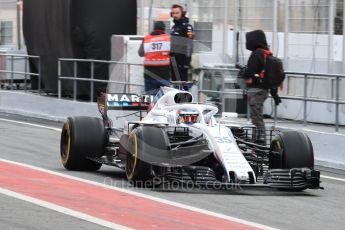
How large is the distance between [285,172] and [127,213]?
2455 millimetres

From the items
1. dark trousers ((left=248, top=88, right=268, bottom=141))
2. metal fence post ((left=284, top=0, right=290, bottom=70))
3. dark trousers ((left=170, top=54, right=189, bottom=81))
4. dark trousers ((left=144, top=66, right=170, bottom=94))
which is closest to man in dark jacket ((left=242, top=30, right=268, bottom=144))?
dark trousers ((left=248, top=88, right=268, bottom=141))

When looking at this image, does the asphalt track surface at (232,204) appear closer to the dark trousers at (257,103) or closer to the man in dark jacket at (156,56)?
the dark trousers at (257,103)

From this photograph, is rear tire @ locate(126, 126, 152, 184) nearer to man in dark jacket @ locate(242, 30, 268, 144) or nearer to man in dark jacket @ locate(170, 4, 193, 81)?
man in dark jacket @ locate(242, 30, 268, 144)

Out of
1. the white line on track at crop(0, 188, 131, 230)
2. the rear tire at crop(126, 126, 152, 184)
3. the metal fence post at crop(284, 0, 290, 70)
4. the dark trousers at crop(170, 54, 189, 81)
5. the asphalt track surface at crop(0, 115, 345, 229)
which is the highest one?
the metal fence post at crop(284, 0, 290, 70)

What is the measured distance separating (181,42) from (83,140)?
21.4 feet

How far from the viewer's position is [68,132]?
12.3 m

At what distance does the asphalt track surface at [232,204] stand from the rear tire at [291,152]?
0.34 metres

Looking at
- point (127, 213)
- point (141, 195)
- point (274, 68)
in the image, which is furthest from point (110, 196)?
point (274, 68)

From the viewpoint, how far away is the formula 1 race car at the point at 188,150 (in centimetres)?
1062

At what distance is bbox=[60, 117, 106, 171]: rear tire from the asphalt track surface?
191 millimetres

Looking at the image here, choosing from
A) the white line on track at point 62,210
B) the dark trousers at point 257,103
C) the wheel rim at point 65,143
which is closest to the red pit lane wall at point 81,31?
the dark trousers at point 257,103

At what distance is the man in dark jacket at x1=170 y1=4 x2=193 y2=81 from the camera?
18.0 meters

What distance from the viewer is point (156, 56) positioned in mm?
18422

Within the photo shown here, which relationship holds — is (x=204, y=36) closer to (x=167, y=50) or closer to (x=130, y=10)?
(x=130, y=10)
